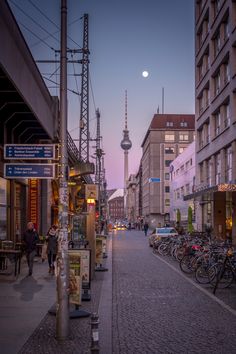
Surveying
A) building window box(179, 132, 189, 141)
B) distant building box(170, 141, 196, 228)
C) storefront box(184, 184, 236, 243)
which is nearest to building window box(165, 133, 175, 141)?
building window box(179, 132, 189, 141)

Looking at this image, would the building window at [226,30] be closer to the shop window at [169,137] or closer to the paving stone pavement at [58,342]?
the paving stone pavement at [58,342]

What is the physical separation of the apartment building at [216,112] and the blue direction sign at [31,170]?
2118cm

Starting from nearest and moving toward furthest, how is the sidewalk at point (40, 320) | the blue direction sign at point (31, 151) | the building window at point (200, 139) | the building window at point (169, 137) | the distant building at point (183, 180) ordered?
the sidewalk at point (40, 320) < the blue direction sign at point (31, 151) < the building window at point (200, 139) < the distant building at point (183, 180) < the building window at point (169, 137)

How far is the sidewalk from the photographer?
8398 millimetres

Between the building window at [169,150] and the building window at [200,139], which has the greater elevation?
the building window at [169,150]

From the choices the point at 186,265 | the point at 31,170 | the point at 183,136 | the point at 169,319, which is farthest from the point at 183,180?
the point at 169,319

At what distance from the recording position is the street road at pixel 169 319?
340 inches

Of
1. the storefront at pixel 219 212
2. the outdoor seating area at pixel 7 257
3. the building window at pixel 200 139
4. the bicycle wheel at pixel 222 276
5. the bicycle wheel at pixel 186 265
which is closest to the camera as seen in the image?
the bicycle wheel at pixel 222 276

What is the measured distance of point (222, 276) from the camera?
15.2m

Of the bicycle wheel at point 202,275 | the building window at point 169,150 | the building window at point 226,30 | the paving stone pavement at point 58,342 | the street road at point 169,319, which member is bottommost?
the street road at point 169,319

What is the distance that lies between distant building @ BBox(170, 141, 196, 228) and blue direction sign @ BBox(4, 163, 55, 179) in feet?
154

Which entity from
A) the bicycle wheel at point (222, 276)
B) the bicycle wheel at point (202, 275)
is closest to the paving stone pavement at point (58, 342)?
the bicycle wheel at point (222, 276)

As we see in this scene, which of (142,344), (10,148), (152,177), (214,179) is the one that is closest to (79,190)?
(214,179)

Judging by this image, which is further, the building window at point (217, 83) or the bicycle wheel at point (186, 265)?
the building window at point (217, 83)
